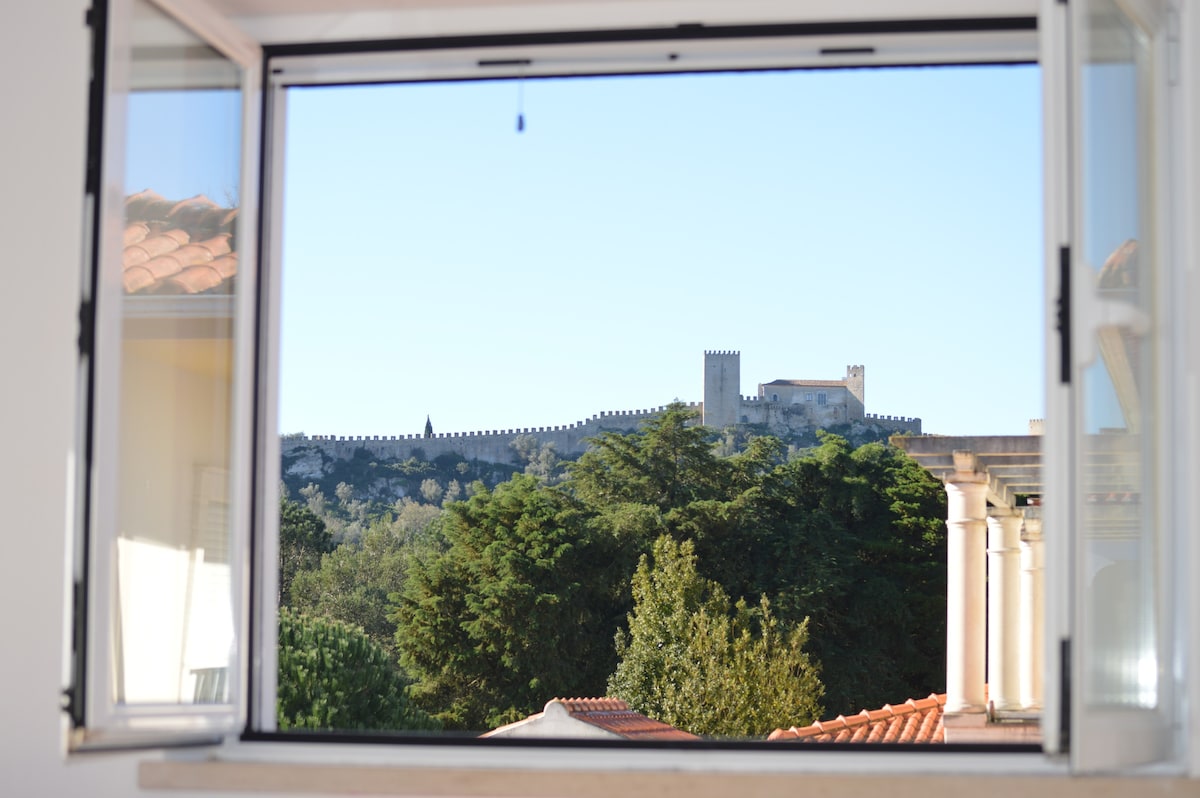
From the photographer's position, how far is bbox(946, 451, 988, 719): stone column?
8.16 meters

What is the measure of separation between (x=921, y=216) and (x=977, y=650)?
18412 millimetres

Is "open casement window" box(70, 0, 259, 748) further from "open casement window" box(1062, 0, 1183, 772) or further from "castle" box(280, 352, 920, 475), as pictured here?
"castle" box(280, 352, 920, 475)

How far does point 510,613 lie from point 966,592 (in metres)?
15.5

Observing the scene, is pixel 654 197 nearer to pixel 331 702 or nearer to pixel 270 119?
pixel 331 702

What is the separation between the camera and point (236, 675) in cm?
227

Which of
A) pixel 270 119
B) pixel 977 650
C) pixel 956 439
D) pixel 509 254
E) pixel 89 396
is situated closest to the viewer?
pixel 89 396

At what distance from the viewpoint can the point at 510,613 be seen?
23.2 m

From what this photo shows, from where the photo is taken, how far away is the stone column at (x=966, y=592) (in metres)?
8.16

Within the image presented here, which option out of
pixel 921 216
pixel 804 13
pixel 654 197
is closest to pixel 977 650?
pixel 804 13

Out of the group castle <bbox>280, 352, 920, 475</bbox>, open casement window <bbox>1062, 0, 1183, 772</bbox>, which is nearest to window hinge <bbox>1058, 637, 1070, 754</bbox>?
open casement window <bbox>1062, 0, 1183, 772</bbox>

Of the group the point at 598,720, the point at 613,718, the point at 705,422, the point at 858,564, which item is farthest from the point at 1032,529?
the point at 705,422

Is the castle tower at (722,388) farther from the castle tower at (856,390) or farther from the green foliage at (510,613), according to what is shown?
the green foliage at (510,613)

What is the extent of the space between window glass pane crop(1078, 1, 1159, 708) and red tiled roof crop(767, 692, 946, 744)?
8490 mm

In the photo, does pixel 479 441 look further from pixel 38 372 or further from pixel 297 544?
pixel 38 372
